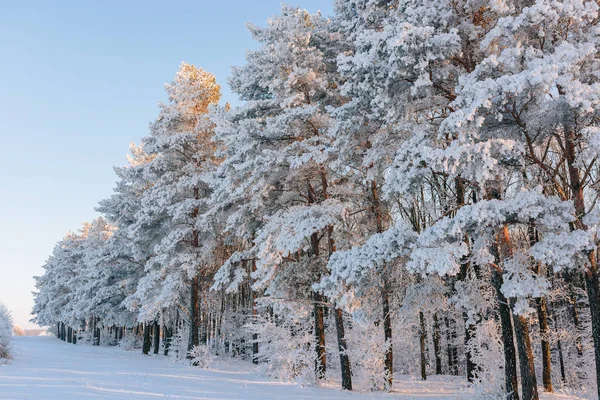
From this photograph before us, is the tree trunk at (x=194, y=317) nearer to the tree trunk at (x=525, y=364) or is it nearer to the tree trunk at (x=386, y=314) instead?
the tree trunk at (x=386, y=314)

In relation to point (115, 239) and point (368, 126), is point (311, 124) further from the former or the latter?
point (115, 239)

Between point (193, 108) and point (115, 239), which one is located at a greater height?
point (193, 108)

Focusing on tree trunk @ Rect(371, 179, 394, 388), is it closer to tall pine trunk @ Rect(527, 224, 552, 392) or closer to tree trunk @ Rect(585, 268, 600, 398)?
tree trunk @ Rect(585, 268, 600, 398)

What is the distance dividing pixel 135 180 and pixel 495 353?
18.4 m

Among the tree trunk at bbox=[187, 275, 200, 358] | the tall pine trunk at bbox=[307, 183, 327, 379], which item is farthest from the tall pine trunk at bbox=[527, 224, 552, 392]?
the tree trunk at bbox=[187, 275, 200, 358]

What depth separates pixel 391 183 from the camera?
9414 millimetres

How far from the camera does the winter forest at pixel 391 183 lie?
7.89 meters

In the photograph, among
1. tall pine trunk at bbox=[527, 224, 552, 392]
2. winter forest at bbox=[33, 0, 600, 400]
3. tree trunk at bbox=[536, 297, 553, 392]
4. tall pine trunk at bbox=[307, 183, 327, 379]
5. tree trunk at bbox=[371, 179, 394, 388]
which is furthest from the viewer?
tree trunk at bbox=[536, 297, 553, 392]

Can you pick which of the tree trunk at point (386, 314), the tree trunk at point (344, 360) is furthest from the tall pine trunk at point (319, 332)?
the tree trunk at point (386, 314)

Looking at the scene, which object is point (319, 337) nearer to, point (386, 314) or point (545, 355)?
point (386, 314)

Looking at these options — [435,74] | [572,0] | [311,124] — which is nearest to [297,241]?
[311,124]

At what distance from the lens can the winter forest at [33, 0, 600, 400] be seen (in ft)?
25.9

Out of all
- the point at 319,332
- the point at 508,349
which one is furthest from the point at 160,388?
the point at 508,349

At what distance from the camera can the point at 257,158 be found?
13.3 metres
